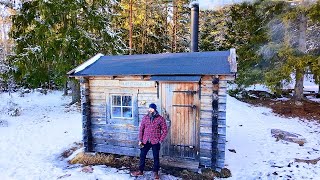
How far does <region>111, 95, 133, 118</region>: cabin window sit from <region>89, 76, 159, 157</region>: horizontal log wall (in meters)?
0.13

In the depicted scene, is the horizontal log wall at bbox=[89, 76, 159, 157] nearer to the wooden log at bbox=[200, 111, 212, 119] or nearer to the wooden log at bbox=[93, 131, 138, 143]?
the wooden log at bbox=[93, 131, 138, 143]

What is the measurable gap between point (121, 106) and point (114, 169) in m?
1.84

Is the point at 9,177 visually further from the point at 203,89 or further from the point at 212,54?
the point at 212,54

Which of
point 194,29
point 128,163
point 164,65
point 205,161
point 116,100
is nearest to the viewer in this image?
point 205,161

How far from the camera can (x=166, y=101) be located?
730 cm

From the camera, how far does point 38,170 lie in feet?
23.5

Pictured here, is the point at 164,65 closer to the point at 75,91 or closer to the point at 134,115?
the point at 134,115

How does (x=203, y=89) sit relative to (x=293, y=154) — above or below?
above

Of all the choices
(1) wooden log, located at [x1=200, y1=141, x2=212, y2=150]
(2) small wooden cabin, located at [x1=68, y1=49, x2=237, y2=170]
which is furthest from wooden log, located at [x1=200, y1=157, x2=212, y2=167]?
(1) wooden log, located at [x1=200, y1=141, x2=212, y2=150]

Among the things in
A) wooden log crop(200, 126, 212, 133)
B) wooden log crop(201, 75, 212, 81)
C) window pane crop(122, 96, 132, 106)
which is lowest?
wooden log crop(200, 126, 212, 133)

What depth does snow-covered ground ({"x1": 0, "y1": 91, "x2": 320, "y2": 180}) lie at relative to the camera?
273 inches

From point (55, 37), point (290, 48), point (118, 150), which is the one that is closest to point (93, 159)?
point (118, 150)

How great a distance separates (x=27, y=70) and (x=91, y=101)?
8.09 metres

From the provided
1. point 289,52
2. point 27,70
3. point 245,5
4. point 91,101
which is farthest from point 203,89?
point 245,5
